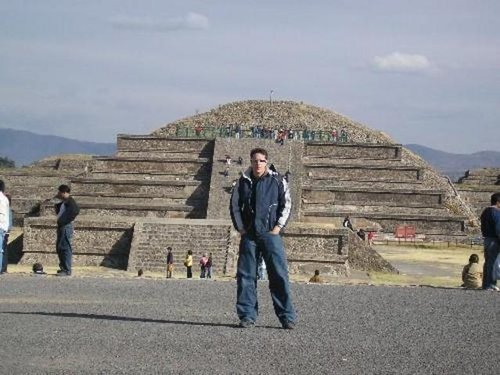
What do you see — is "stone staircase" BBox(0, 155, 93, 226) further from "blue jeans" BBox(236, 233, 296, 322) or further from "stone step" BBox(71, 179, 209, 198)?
"blue jeans" BBox(236, 233, 296, 322)

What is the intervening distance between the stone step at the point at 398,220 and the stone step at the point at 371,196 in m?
0.81

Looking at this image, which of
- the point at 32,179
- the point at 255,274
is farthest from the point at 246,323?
the point at 32,179

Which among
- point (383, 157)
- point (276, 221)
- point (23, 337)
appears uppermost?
point (383, 157)

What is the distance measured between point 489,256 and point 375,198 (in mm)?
25090

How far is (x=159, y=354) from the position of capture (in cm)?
793

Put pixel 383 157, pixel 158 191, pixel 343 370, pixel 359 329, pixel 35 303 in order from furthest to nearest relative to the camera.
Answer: pixel 383 157, pixel 158 191, pixel 35 303, pixel 359 329, pixel 343 370

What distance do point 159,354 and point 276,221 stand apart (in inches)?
91.3

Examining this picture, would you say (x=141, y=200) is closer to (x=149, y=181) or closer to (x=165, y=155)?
(x=149, y=181)

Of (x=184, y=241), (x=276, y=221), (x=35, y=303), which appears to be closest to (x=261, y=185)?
Result: (x=276, y=221)

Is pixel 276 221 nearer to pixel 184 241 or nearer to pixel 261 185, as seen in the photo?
pixel 261 185

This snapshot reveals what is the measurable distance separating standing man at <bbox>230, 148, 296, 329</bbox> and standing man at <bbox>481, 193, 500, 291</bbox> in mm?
5379

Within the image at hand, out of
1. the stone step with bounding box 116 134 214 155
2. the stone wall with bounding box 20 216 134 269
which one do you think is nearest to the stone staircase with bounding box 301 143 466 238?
the stone step with bounding box 116 134 214 155

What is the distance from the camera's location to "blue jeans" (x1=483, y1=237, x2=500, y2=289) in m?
14.1

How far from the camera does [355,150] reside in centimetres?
4312
